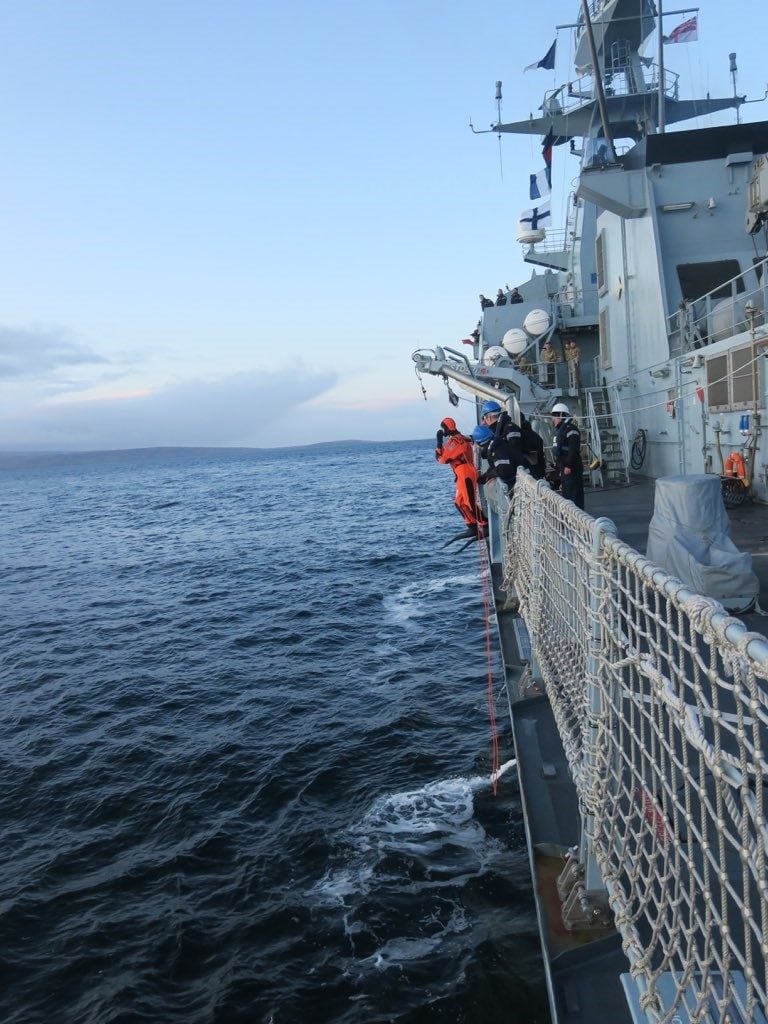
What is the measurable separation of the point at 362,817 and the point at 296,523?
97.7 ft

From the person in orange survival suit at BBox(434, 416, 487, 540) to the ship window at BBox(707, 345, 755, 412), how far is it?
4561 millimetres

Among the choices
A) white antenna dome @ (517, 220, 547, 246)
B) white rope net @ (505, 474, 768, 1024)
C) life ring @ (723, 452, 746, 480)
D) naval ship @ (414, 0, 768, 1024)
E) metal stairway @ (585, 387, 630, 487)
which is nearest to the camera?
white rope net @ (505, 474, 768, 1024)

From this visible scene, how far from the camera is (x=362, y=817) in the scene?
793 centimetres

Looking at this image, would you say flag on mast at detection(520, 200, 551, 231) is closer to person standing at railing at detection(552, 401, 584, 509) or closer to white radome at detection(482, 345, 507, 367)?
white radome at detection(482, 345, 507, 367)

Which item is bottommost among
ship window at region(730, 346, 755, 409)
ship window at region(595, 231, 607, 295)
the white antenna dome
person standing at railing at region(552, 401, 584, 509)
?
person standing at railing at region(552, 401, 584, 509)

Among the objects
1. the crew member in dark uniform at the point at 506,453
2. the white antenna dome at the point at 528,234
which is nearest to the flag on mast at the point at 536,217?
the white antenna dome at the point at 528,234

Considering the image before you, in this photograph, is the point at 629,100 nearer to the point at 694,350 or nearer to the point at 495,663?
the point at 694,350

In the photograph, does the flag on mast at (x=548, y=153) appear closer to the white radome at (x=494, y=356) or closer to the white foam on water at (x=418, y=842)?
the white radome at (x=494, y=356)

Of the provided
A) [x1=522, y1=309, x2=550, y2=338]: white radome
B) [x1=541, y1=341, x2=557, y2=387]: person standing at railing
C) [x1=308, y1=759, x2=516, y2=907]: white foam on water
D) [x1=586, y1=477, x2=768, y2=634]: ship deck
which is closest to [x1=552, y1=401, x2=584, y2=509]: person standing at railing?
[x1=586, y1=477, x2=768, y2=634]: ship deck

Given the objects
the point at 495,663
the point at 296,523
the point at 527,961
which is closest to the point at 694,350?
the point at 495,663

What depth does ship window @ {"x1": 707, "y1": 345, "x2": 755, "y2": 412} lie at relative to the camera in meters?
12.0

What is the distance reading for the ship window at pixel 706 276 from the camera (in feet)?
55.5

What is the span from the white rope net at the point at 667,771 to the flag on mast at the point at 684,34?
2373cm

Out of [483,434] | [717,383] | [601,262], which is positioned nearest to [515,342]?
[601,262]
